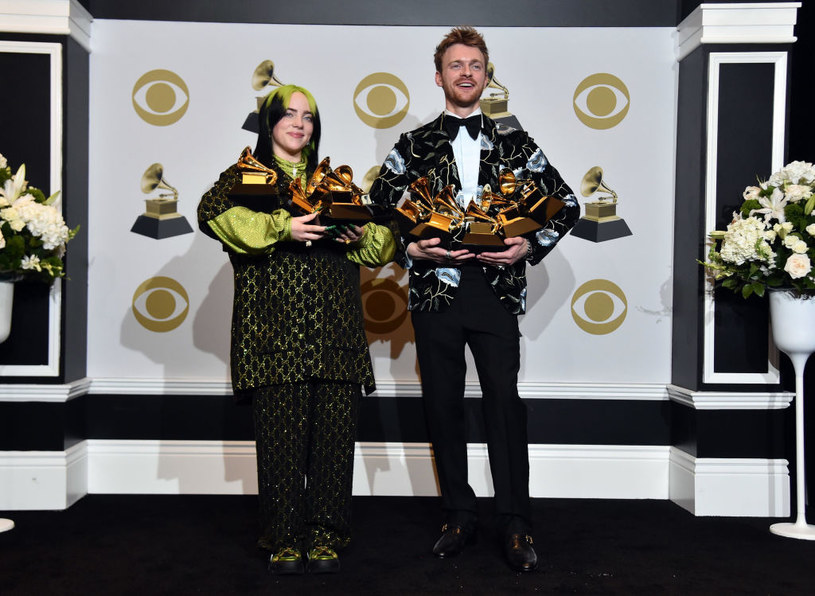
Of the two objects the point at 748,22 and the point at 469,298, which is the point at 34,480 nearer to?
the point at 469,298

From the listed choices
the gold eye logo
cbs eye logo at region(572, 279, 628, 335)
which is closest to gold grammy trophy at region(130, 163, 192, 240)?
the gold eye logo

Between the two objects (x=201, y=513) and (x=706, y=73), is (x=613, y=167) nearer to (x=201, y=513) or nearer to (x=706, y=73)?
(x=706, y=73)

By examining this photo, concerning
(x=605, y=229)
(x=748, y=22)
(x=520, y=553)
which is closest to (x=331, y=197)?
(x=520, y=553)

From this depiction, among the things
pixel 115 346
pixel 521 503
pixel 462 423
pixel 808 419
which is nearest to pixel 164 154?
pixel 115 346

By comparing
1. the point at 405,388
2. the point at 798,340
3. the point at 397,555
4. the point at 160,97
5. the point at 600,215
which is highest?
the point at 160,97

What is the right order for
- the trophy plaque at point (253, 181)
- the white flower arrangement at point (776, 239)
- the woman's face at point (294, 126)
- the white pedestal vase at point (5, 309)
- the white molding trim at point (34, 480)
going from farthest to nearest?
the white molding trim at point (34, 480) → the white pedestal vase at point (5, 309) → the white flower arrangement at point (776, 239) → the woman's face at point (294, 126) → the trophy plaque at point (253, 181)

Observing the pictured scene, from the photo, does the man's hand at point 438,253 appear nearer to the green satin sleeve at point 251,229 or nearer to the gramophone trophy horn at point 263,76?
the green satin sleeve at point 251,229

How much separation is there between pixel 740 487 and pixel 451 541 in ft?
4.80

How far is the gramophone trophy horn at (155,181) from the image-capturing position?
12.5 ft

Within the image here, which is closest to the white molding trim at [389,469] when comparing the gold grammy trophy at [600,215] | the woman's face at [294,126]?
the gold grammy trophy at [600,215]

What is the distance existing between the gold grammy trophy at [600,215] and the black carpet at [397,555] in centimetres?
128

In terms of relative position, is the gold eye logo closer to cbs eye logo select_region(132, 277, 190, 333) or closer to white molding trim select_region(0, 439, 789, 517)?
white molding trim select_region(0, 439, 789, 517)

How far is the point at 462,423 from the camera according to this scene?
2.84m

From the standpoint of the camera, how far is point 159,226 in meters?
3.79
